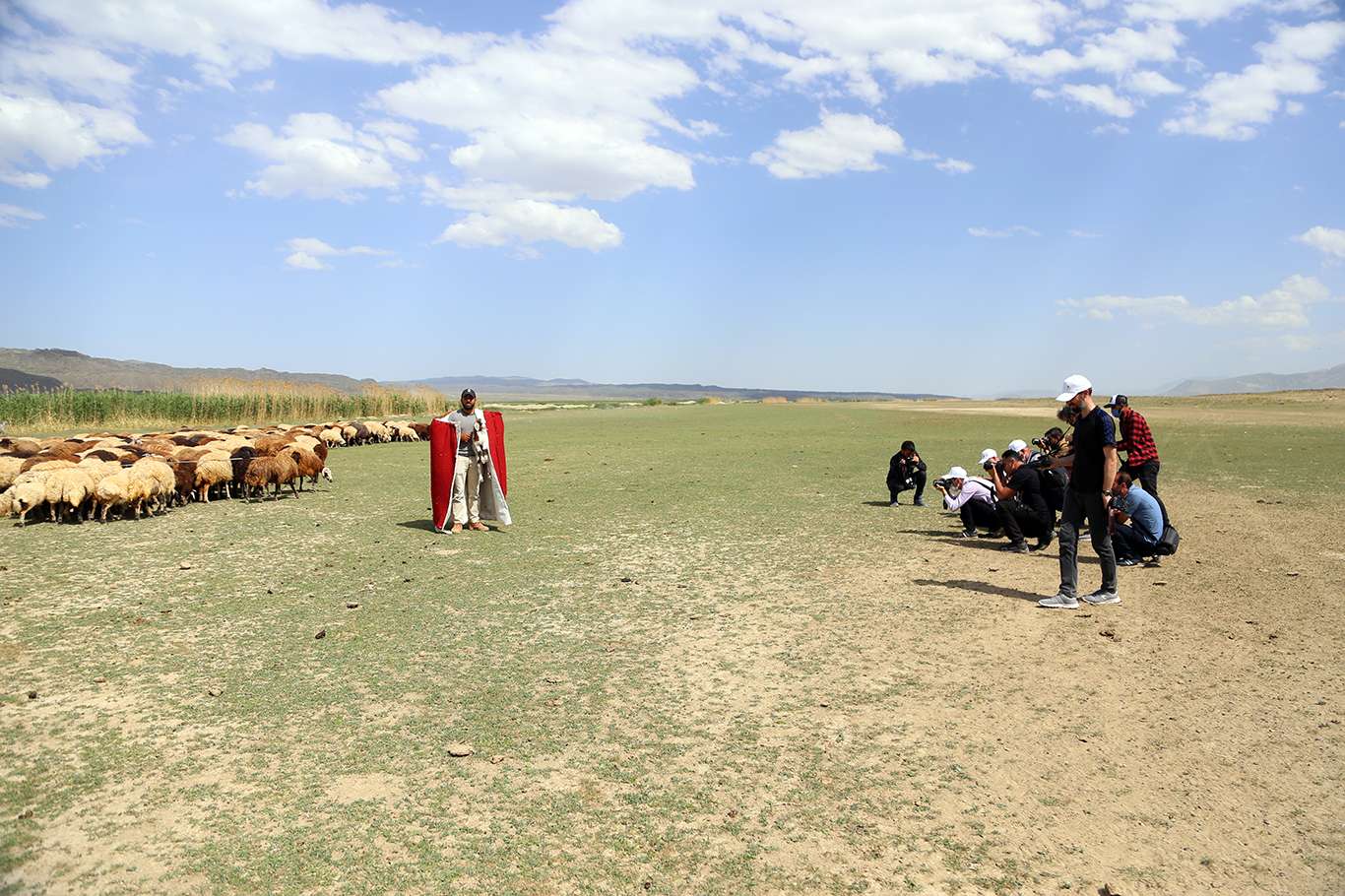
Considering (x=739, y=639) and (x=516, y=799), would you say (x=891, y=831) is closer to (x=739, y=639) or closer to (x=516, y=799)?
(x=516, y=799)

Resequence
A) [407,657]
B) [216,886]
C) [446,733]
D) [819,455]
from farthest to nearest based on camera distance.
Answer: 1. [819,455]
2. [407,657]
3. [446,733]
4. [216,886]

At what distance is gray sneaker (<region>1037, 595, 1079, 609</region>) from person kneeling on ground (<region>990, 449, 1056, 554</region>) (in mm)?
2544

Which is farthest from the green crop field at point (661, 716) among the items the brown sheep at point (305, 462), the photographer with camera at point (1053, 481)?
the brown sheep at point (305, 462)

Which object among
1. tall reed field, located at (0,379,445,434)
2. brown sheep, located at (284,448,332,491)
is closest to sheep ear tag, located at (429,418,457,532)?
brown sheep, located at (284,448,332,491)

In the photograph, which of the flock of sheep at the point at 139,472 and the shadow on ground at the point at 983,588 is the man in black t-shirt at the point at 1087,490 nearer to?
the shadow on ground at the point at 983,588

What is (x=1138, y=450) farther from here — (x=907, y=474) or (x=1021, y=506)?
(x=907, y=474)

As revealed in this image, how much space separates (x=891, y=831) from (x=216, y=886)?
2.79 metres

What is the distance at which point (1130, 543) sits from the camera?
9312 mm

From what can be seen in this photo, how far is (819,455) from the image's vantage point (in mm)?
21188

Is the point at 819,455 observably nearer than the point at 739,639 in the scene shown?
No

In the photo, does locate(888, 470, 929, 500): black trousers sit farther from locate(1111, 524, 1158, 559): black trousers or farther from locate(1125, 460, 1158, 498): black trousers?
locate(1111, 524, 1158, 559): black trousers

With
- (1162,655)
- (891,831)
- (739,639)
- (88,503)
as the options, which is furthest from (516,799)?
(88,503)

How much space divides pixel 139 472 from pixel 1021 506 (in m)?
11.3

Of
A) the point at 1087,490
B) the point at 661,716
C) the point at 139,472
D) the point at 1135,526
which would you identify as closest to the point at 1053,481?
the point at 1135,526
